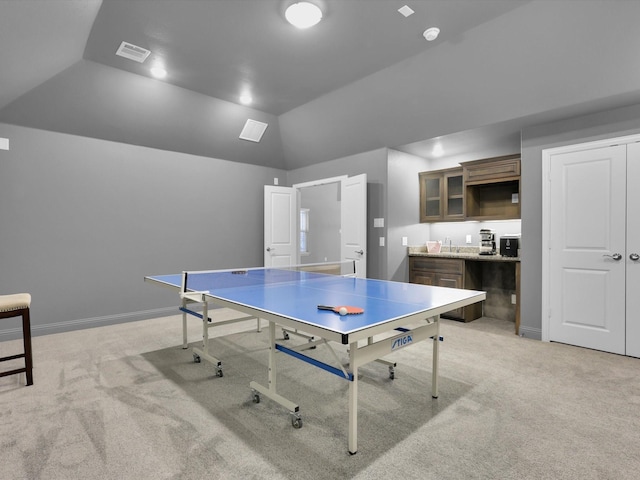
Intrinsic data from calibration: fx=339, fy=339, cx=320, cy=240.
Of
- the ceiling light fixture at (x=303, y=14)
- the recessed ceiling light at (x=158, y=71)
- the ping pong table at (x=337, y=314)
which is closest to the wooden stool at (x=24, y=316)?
the ping pong table at (x=337, y=314)

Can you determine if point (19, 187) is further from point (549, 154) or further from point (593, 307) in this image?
point (593, 307)

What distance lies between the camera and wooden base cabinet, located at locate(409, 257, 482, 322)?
4801 mm

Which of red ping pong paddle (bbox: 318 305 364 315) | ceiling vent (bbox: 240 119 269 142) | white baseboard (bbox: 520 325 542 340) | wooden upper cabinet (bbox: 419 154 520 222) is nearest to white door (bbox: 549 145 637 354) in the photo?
white baseboard (bbox: 520 325 542 340)

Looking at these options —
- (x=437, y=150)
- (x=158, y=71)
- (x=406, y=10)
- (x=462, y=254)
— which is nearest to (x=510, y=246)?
(x=462, y=254)

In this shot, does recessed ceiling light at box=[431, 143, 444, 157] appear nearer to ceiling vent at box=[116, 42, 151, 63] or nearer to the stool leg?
ceiling vent at box=[116, 42, 151, 63]

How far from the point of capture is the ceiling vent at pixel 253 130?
540 cm

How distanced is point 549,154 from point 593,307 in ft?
5.61

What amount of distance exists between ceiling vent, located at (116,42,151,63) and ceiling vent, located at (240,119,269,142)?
1.87 m

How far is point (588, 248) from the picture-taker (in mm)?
3580

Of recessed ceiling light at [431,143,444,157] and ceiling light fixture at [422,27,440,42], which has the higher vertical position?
ceiling light fixture at [422,27,440,42]

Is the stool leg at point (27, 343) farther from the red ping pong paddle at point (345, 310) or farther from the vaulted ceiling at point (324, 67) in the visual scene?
the red ping pong paddle at point (345, 310)

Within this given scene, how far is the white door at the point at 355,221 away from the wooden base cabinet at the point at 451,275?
898 mm

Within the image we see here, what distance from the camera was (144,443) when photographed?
77.0 inches

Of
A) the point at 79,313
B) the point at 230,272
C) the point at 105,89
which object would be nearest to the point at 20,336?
the point at 79,313
